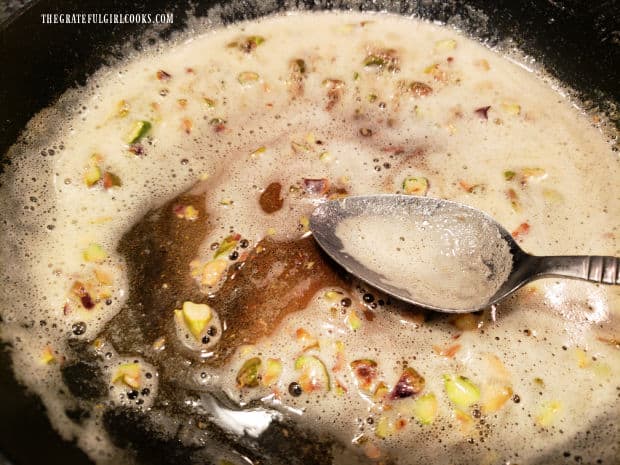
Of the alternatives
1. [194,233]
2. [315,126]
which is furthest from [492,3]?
[194,233]

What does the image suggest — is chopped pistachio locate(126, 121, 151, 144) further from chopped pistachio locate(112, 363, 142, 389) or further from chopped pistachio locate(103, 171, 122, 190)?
chopped pistachio locate(112, 363, 142, 389)

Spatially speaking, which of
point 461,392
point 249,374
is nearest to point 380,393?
point 461,392

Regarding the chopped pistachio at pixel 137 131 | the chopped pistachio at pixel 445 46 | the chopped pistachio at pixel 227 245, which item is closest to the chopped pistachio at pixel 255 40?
the chopped pistachio at pixel 137 131

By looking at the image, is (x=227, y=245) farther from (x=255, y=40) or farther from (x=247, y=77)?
(x=255, y=40)

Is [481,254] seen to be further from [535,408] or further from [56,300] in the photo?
[56,300]

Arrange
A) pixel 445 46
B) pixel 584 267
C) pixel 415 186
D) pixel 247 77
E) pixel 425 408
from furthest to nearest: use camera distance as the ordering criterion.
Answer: pixel 445 46 < pixel 247 77 < pixel 415 186 < pixel 425 408 < pixel 584 267

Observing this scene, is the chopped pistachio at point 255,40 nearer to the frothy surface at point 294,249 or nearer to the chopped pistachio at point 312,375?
the frothy surface at point 294,249
